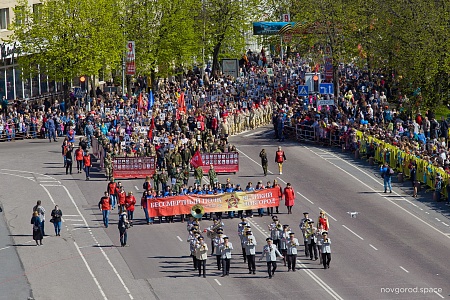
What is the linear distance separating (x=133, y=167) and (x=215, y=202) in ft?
27.6

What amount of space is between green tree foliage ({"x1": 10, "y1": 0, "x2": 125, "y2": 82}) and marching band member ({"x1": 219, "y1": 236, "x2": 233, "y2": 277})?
3503 cm

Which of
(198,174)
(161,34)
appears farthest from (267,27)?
(198,174)

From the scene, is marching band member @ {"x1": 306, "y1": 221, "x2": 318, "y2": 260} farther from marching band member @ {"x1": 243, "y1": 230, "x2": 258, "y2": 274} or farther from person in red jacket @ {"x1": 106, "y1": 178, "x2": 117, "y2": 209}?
person in red jacket @ {"x1": 106, "y1": 178, "x2": 117, "y2": 209}

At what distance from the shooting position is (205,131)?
62.8m

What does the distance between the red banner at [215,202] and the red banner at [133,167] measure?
7936 millimetres

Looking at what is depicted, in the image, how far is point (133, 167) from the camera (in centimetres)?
5694

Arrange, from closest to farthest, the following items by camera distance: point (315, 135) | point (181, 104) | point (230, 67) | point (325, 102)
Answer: point (325, 102), point (315, 135), point (181, 104), point (230, 67)

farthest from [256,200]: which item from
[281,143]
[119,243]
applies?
[281,143]

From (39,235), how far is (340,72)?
41.8 metres

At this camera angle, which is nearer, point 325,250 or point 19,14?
point 325,250

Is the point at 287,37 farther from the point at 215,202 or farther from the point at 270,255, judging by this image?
the point at 270,255

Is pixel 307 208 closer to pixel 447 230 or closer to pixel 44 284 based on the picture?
pixel 447 230

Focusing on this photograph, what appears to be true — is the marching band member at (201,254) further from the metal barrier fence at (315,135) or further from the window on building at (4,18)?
the window on building at (4,18)

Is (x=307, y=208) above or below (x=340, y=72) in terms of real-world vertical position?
below
